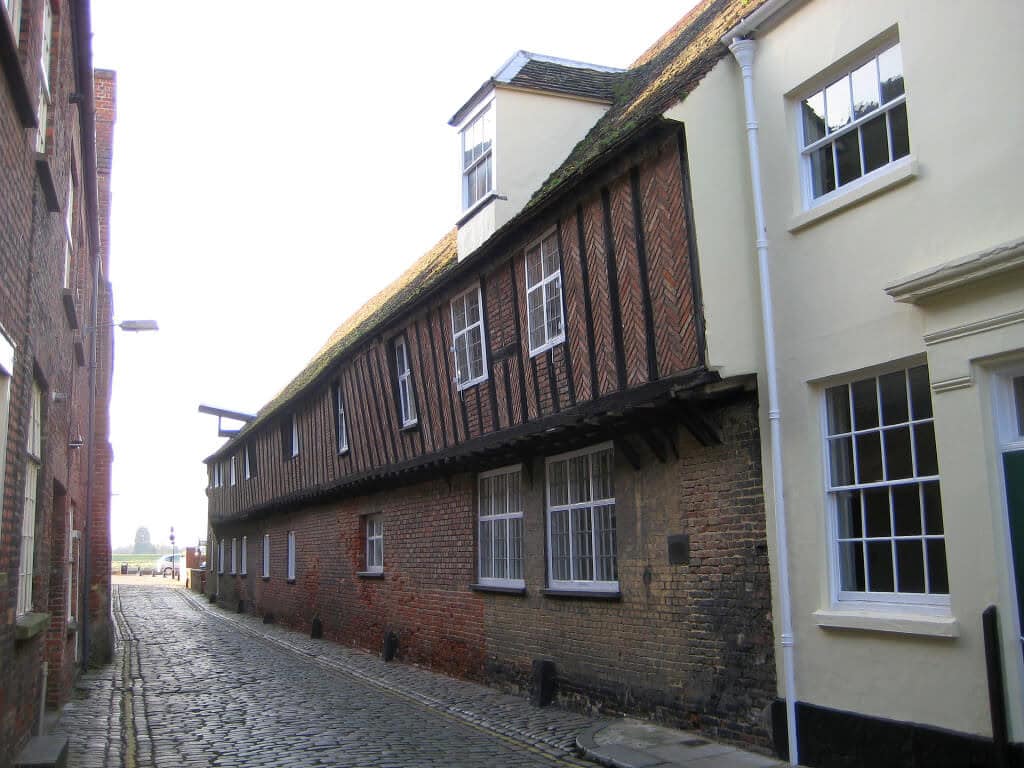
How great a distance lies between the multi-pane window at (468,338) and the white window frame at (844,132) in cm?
543

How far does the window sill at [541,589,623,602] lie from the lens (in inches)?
375

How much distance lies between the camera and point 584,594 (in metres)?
10.0

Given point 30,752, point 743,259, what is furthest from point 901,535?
point 30,752

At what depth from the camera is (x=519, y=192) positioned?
1286 centimetres

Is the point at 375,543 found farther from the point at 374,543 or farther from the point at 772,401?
the point at 772,401

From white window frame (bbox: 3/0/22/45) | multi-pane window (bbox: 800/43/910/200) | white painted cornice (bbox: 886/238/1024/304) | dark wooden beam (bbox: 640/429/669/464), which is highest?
white window frame (bbox: 3/0/22/45)

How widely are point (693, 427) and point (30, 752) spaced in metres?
5.76

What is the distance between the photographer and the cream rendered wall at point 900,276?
6.11m

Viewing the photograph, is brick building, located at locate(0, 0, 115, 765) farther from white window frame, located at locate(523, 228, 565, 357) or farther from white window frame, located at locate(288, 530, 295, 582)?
white window frame, located at locate(288, 530, 295, 582)

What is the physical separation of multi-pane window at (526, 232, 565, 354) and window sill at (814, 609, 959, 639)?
4.45 m

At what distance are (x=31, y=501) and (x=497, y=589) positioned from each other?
5.49 meters

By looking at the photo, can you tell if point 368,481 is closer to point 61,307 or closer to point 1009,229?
point 61,307

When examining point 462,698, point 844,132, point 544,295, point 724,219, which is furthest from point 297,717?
point 844,132

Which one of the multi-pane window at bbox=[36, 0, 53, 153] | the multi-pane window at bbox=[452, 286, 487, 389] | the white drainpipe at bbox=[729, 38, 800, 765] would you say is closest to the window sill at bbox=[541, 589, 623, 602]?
the white drainpipe at bbox=[729, 38, 800, 765]
